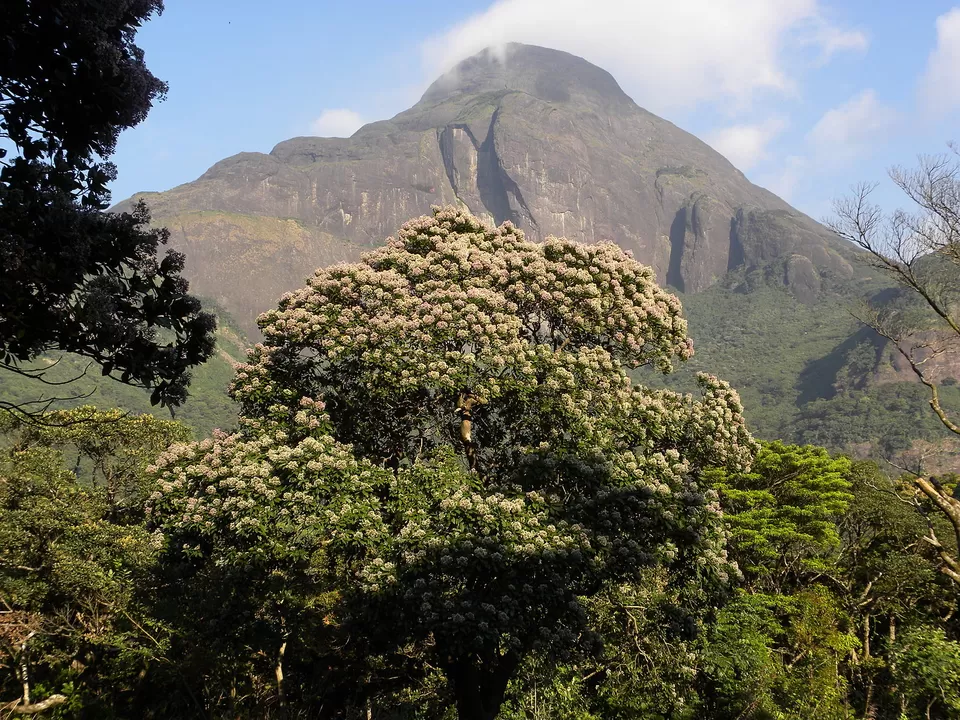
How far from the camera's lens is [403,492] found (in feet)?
38.9

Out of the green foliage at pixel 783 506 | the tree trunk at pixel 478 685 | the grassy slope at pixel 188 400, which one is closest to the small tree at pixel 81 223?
the tree trunk at pixel 478 685

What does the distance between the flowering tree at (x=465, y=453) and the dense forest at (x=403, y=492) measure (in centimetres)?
6

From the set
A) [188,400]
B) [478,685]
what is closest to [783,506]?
[478,685]

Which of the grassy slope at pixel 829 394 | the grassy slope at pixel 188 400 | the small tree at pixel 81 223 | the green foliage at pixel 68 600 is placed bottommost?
the green foliage at pixel 68 600

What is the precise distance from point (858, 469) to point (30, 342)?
33170 mm

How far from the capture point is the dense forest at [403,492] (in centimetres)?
569

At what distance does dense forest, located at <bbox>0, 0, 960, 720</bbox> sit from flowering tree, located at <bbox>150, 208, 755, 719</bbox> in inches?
2.4

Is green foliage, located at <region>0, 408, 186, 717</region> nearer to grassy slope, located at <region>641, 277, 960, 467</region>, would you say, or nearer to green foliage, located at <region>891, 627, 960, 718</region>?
green foliage, located at <region>891, 627, 960, 718</region>

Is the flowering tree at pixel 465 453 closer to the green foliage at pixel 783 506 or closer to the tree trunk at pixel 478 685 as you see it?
the tree trunk at pixel 478 685

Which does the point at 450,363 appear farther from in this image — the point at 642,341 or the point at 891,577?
the point at 891,577

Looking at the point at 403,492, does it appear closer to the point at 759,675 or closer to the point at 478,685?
the point at 478,685

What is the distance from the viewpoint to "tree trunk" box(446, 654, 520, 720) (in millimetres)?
12695

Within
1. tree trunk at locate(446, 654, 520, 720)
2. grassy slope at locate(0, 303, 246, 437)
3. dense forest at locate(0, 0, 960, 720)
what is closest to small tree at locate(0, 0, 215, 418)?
dense forest at locate(0, 0, 960, 720)

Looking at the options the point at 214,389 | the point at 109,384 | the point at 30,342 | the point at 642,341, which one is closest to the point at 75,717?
the point at 30,342
